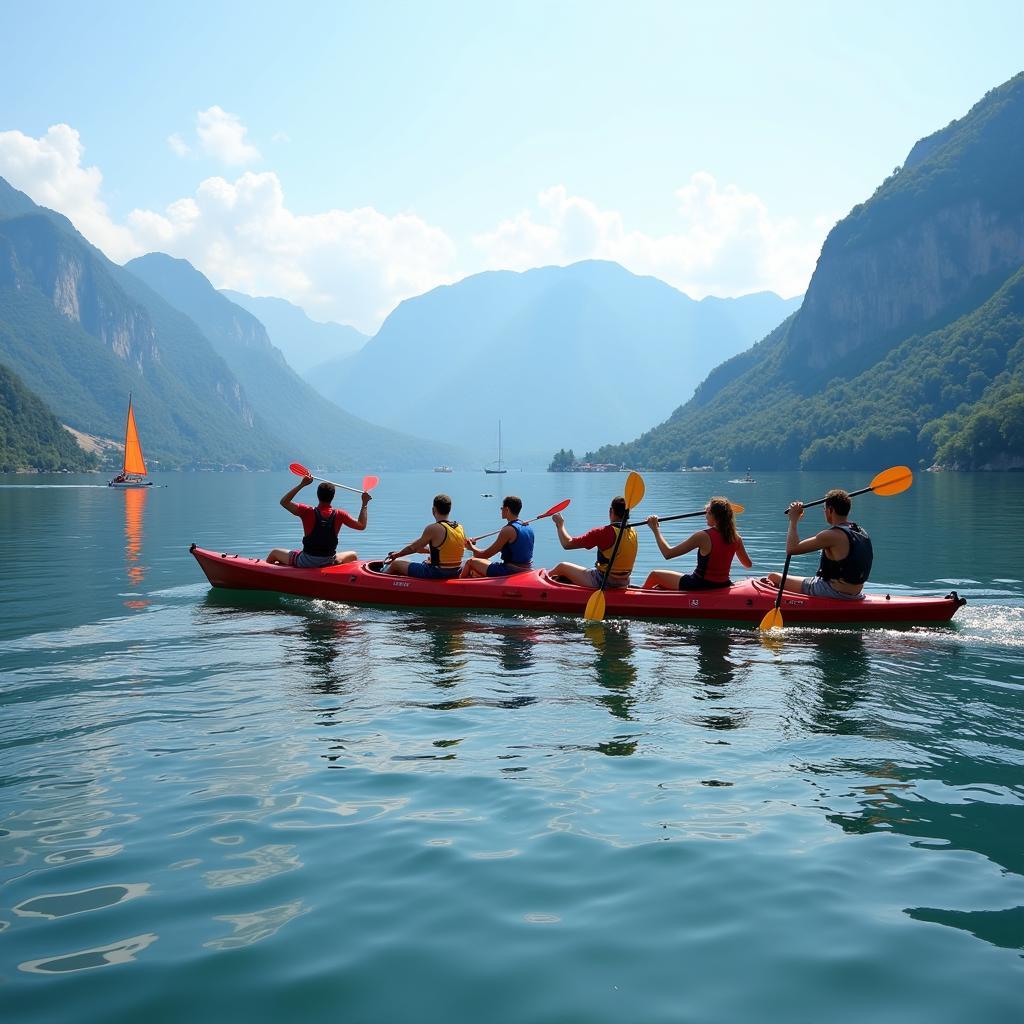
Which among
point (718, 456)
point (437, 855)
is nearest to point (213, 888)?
point (437, 855)

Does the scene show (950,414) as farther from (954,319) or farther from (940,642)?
(940,642)

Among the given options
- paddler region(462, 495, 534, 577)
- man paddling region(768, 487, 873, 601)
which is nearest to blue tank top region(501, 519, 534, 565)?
paddler region(462, 495, 534, 577)

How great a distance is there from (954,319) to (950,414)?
160 feet

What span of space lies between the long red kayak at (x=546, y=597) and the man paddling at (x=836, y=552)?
17 cm

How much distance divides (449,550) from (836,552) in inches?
229

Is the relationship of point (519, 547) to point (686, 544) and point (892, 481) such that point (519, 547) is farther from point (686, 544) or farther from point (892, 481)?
point (892, 481)

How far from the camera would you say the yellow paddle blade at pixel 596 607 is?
1271 centimetres

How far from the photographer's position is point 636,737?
7359 mm

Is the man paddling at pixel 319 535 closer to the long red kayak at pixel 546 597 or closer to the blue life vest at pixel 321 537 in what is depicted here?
the blue life vest at pixel 321 537

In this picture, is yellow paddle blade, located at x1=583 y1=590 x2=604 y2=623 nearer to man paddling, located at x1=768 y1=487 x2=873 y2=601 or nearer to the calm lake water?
the calm lake water

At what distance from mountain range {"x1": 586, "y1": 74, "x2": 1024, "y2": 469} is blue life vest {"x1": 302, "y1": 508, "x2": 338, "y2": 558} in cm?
10882

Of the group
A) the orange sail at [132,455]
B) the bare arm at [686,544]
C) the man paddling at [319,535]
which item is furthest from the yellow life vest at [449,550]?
the orange sail at [132,455]

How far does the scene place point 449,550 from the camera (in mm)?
14172

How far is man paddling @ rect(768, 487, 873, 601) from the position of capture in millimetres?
11453
